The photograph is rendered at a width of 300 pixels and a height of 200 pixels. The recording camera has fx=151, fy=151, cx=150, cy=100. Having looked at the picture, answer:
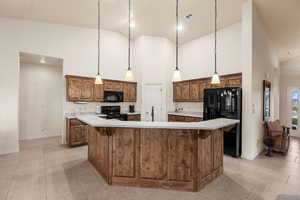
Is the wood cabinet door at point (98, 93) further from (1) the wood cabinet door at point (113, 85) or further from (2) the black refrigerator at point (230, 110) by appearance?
(2) the black refrigerator at point (230, 110)

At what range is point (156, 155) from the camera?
2.48 meters

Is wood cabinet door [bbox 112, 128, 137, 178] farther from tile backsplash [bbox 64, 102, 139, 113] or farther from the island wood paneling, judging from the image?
tile backsplash [bbox 64, 102, 139, 113]

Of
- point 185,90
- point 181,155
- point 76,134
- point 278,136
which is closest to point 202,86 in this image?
point 185,90

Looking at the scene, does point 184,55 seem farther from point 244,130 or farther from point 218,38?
point 244,130

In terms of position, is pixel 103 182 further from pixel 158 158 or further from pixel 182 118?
pixel 182 118

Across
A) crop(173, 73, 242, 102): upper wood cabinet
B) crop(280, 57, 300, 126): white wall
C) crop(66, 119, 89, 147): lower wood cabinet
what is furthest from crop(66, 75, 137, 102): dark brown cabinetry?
crop(280, 57, 300, 126): white wall

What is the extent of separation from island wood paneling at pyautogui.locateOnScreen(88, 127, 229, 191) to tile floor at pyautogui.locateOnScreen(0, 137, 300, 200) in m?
0.15

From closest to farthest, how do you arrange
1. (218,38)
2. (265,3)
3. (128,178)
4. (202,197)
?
(202,197) → (128,178) → (265,3) → (218,38)

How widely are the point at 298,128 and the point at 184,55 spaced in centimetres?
591

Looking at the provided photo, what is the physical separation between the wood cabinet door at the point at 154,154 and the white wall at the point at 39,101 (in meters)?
4.61

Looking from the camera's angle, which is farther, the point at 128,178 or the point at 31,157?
the point at 31,157

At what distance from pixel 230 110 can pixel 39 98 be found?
663cm

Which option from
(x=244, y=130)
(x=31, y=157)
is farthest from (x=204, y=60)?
(x=31, y=157)

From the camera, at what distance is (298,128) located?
6.60m
